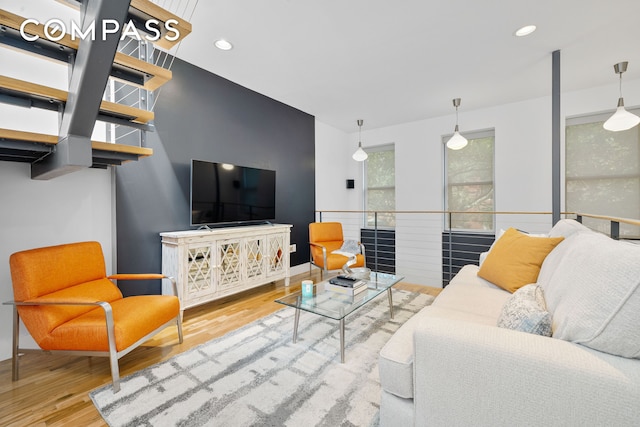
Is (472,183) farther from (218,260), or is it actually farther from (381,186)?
(218,260)

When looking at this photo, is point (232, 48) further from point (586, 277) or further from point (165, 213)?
point (586, 277)

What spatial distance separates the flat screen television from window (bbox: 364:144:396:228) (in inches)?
93.2

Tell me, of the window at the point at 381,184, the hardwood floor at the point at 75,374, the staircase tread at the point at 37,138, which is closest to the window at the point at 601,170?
the window at the point at 381,184

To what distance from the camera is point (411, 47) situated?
262cm

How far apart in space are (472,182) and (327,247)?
8.35ft

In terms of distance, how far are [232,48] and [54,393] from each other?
294 cm

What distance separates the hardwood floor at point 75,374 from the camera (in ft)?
4.80

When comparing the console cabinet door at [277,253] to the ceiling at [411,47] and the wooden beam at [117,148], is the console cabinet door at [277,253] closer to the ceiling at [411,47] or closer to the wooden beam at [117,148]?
the wooden beam at [117,148]

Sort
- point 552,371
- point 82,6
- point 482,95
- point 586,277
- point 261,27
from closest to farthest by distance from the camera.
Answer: point 552,371 < point 586,277 < point 82,6 < point 261,27 < point 482,95

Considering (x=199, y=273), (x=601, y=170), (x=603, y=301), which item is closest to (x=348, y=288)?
(x=199, y=273)

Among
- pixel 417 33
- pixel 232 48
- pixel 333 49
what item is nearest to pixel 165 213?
pixel 232 48

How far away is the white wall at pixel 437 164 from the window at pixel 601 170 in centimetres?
22

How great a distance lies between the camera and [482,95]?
375 centimetres

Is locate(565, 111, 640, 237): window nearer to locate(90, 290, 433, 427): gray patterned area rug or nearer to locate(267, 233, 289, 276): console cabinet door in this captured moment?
locate(90, 290, 433, 427): gray patterned area rug
